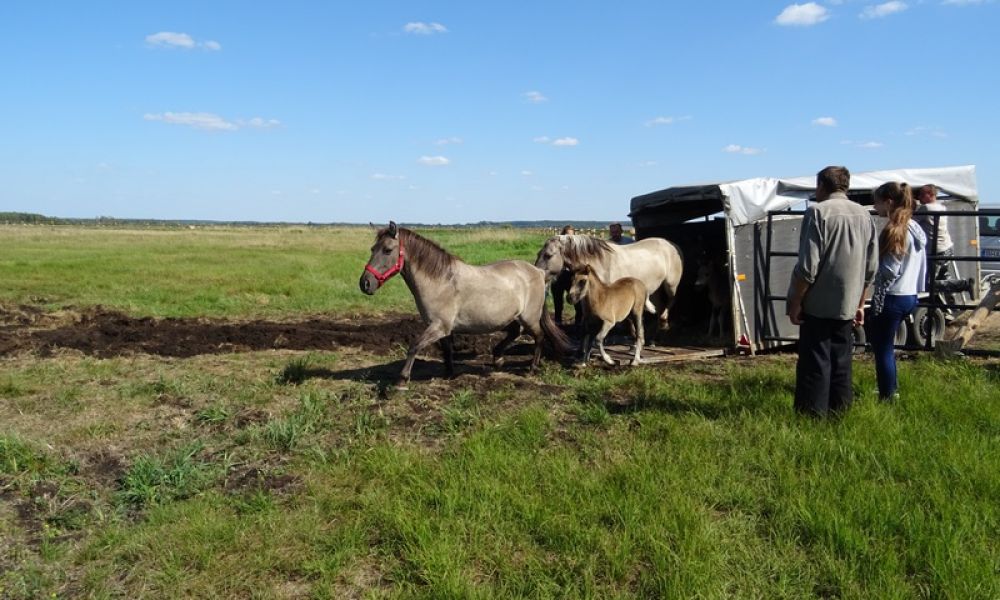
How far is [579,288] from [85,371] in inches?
277

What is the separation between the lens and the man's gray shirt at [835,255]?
5219 millimetres

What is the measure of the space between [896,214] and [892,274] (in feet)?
1.84

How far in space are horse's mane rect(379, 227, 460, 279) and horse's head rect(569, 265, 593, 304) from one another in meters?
1.91

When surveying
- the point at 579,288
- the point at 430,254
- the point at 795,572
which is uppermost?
the point at 430,254

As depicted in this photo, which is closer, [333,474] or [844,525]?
[844,525]

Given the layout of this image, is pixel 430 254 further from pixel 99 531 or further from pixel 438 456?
pixel 99 531

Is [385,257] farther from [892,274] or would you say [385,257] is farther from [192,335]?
[192,335]

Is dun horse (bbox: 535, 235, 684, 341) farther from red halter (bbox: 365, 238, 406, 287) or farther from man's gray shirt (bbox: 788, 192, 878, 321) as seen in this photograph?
man's gray shirt (bbox: 788, 192, 878, 321)

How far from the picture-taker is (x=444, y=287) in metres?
7.98

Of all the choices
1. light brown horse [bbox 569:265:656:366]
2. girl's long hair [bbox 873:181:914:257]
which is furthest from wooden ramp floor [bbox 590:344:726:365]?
girl's long hair [bbox 873:181:914:257]

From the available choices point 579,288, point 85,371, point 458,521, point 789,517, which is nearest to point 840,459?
point 789,517

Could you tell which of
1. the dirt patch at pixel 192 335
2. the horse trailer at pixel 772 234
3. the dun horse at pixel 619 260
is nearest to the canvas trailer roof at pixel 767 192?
the horse trailer at pixel 772 234

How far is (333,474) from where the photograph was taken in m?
5.18

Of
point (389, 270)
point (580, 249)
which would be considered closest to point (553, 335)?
point (580, 249)
